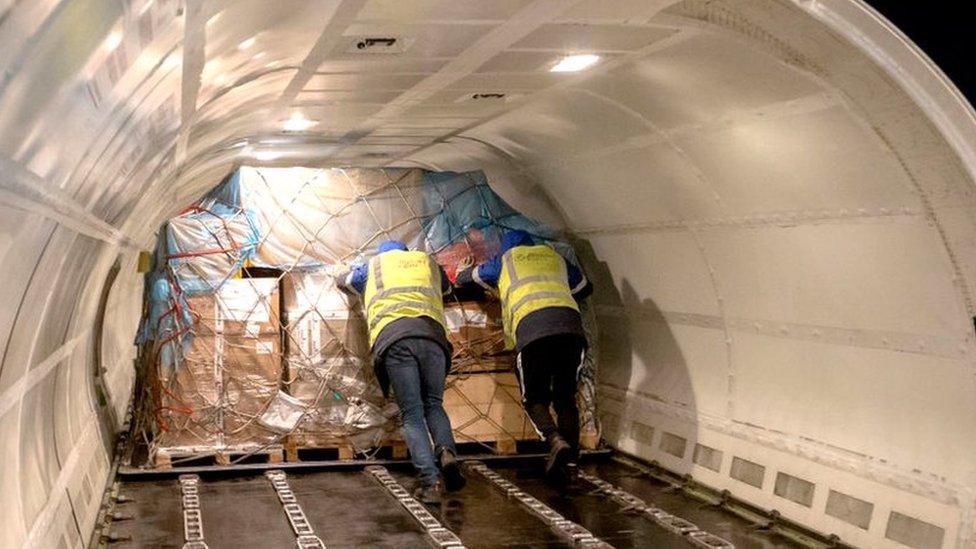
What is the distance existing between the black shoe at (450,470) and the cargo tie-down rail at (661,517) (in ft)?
3.69

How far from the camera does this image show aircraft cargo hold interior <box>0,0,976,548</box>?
16.6 feet

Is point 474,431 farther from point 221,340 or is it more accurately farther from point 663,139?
point 663,139

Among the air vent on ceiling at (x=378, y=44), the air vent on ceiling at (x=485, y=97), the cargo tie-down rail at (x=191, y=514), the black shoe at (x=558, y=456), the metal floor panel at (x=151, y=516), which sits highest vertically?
the air vent on ceiling at (x=485, y=97)

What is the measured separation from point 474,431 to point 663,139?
3.80m

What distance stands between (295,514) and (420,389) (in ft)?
5.57

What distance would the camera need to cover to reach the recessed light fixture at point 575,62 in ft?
23.3

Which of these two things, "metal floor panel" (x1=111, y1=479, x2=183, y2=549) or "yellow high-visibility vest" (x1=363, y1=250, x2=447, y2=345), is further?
"yellow high-visibility vest" (x1=363, y1=250, x2=447, y2=345)

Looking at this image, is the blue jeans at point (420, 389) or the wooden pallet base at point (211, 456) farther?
the wooden pallet base at point (211, 456)

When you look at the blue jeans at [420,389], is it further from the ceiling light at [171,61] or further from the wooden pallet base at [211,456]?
the ceiling light at [171,61]

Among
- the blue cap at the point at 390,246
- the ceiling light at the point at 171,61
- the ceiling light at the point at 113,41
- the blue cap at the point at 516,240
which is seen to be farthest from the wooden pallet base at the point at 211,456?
the ceiling light at the point at 113,41

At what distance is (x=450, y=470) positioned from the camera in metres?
9.40

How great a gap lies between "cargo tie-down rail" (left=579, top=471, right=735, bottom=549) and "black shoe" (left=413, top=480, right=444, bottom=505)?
1.29 meters

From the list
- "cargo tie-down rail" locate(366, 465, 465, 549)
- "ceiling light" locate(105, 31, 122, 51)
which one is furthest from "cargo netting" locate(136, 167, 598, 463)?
"ceiling light" locate(105, 31, 122, 51)

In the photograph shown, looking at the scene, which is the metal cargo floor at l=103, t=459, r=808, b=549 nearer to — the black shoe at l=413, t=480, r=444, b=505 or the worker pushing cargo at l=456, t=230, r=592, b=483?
the black shoe at l=413, t=480, r=444, b=505
